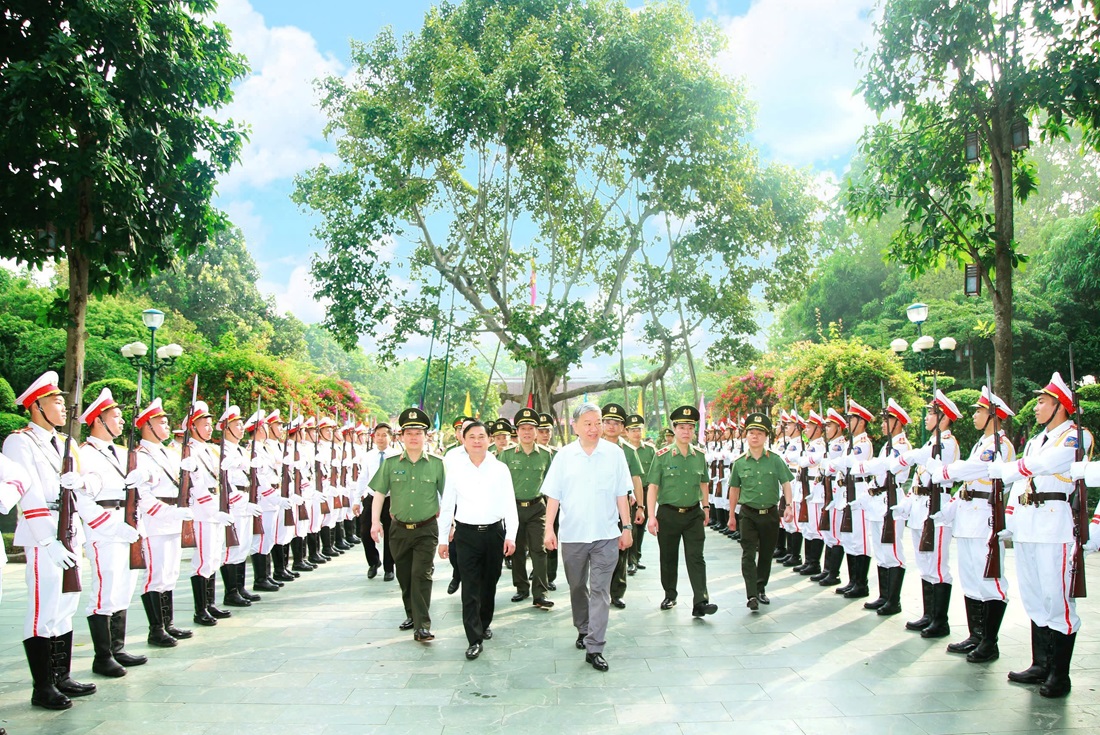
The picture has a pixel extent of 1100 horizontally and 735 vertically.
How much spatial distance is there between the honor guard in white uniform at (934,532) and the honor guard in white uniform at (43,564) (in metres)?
6.59

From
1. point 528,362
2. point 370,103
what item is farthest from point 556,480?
point 370,103

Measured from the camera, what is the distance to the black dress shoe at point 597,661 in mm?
5969

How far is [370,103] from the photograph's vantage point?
18641 mm

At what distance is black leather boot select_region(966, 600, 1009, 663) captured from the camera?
6.09 m

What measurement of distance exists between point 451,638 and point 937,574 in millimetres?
4263

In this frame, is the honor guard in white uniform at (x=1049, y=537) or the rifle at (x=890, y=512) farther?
the rifle at (x=890, y=512)

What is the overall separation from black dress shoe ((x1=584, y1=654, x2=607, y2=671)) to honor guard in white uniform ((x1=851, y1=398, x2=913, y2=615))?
11.1ft

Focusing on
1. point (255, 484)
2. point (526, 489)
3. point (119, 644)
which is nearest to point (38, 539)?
point (119, 644)

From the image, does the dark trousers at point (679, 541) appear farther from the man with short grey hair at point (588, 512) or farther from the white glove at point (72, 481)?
the white glove at point (72, 481)

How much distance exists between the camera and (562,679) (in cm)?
576

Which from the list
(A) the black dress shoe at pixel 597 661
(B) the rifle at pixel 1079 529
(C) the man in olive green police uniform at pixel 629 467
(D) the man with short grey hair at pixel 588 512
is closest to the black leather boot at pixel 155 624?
(D) the man with short grey hair at pixel 588 512

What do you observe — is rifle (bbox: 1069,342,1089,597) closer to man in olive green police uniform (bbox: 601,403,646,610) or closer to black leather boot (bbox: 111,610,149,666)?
man in olive green police uniform (bbox: 601,403,646,610)

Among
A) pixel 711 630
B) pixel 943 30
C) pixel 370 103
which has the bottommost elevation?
pixel 711 630

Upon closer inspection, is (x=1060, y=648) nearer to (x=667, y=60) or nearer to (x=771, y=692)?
(x=771, y=692)
